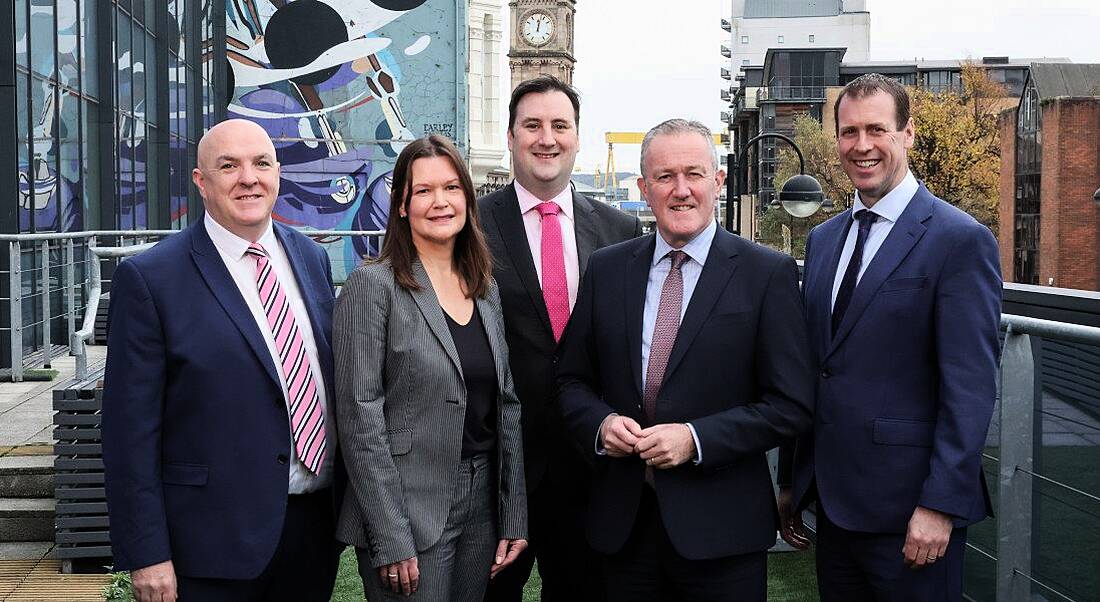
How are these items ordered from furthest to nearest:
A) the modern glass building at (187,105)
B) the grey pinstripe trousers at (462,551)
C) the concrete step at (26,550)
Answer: the modern glass building at (187,105)
the concrete step at (26,550)
the grey pinstripe trousers at (462,551)

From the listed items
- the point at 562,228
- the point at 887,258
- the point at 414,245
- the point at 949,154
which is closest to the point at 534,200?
the point at 562,228

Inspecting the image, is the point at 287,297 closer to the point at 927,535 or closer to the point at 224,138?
the point at 224,138

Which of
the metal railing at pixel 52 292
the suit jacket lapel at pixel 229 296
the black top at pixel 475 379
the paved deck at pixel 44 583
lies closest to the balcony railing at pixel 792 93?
the metal railing at pixel 52 292

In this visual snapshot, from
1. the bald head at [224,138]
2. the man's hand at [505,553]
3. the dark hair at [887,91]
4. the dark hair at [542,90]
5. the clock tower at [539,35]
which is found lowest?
the man's hand at [505,553]

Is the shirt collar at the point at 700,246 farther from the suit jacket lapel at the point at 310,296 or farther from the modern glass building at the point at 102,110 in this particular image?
the modern glass building at the point at 102,110

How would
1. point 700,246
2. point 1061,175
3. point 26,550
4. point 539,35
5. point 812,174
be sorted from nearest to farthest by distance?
1. point 700,246
2. point 26,550
3. point 1061,175
4. point 812,174
5. point 539,35

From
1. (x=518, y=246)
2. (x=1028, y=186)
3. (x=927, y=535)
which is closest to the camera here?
(x=927, y=535)

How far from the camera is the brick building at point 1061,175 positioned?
44281mm

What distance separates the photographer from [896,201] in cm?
362

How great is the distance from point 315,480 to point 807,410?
5.07ft

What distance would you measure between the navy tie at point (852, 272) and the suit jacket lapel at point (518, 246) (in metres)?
1.13

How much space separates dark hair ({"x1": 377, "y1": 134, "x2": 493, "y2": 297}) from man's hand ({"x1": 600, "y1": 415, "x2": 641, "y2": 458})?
628mm

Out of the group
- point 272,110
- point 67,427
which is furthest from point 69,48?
point 272,110

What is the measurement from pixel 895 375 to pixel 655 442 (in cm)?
75
